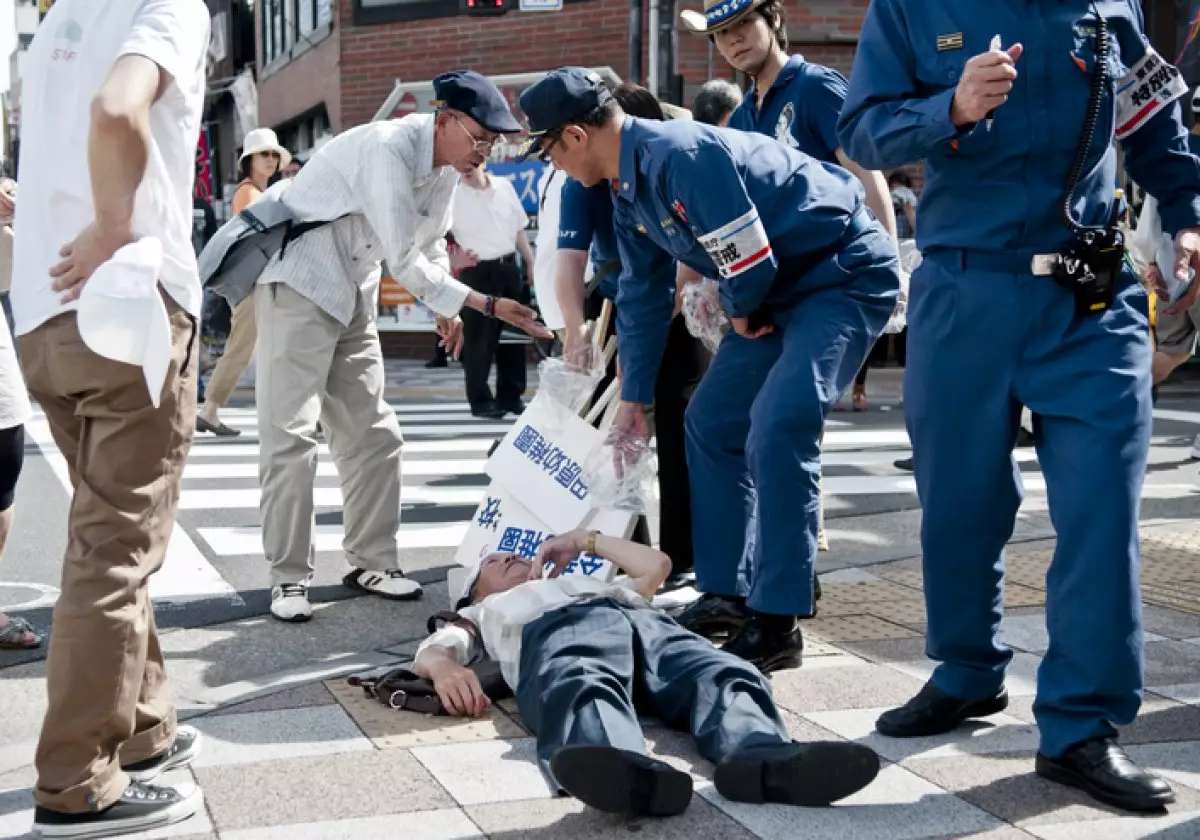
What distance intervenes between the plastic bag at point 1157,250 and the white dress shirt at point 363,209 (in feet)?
7.82

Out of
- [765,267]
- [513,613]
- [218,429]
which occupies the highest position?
[765,267]

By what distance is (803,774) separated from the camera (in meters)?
3.21

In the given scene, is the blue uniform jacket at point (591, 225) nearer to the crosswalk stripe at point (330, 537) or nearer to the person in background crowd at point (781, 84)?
the person in background crowd at point (781, 84)

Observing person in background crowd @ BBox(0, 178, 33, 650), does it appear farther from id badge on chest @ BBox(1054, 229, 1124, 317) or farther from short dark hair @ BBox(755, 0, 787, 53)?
id badge on chest @ BBox(1054, 229, 1124, 317)

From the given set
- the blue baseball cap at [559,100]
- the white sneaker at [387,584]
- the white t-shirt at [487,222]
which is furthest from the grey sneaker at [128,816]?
the white t-shirt at [487,222]

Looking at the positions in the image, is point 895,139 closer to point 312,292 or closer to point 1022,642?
point 1022,642

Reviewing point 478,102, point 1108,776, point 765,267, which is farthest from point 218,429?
point 1108,776

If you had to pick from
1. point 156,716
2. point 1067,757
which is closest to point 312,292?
point 156,716

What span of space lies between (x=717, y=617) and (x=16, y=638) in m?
2.19

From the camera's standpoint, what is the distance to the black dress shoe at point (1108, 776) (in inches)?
128

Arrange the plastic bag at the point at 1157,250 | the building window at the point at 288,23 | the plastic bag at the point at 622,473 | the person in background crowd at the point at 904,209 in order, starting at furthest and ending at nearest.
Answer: the building window at the point at 288,23, the person in background crowd at the point at 904,209, the plastic bag at the point at 622,473, the plastic bag at the point at 1157,250

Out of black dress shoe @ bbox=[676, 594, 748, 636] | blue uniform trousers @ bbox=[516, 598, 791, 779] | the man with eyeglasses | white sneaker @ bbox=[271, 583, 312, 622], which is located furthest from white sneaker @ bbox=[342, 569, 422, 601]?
blue uniform trousers @ bbox=[516, 598, 791, 779]

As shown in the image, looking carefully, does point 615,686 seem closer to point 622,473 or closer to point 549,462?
point 622,473

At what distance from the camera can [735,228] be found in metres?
4.21
